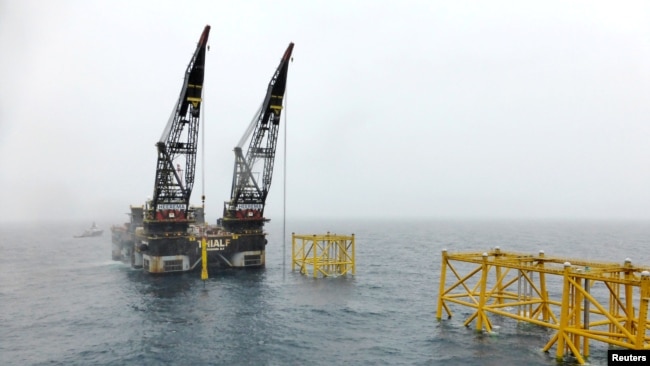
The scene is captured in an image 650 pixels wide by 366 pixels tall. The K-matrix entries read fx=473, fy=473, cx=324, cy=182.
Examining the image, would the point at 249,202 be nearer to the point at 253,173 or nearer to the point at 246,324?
the point at 253,173

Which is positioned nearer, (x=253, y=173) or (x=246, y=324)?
(x=246, y=324)

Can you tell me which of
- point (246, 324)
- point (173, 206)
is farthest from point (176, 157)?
point (246, 324)

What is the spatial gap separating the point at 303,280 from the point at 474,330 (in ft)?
118

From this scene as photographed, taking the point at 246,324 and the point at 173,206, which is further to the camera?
the point at 173,206

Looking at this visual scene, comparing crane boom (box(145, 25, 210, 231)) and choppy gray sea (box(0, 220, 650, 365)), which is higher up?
crane boom (box(145, 25, 210, 231))

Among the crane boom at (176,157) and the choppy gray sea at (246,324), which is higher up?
the crane boom at (176,157)

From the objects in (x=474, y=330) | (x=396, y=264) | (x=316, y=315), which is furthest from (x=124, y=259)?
(x=474, y=330)

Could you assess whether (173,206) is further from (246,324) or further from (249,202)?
(246,324)

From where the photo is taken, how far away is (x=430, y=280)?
81250mm

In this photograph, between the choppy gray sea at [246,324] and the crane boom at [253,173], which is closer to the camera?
the choppy gray sea at [246,324]

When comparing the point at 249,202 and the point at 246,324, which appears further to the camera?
the point at 249,202

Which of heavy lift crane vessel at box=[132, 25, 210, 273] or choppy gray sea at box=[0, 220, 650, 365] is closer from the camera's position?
choppy gray sea at box=[0, 220, 650, 365]

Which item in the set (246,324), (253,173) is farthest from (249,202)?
(246,324)

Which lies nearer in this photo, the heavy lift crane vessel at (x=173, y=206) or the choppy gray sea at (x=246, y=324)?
→ the choppy gray sea at (x=246, y=324)
